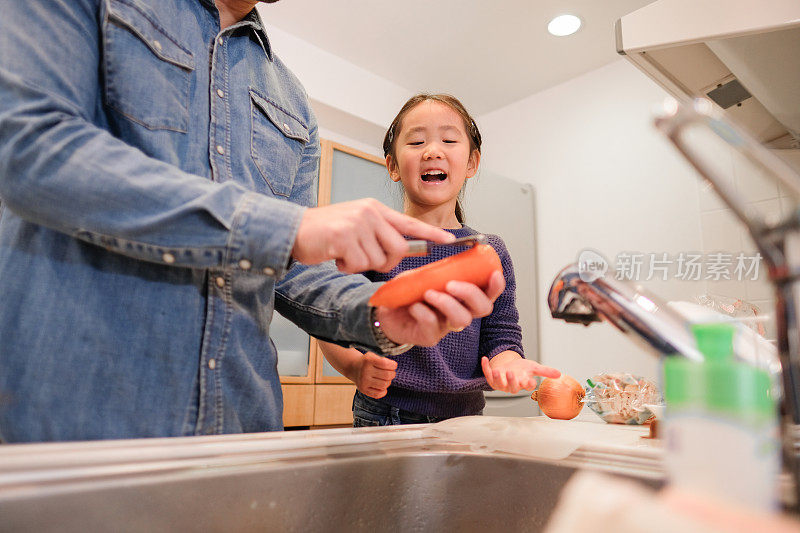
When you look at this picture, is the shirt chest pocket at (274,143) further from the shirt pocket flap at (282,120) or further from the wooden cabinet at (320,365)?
the wooden cabinet at (320,365)

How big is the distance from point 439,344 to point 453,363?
5cm

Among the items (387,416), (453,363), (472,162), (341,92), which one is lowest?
(387,416)

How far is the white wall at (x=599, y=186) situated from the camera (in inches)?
93.7

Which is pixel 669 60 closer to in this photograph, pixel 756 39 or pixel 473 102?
pixel 756 39

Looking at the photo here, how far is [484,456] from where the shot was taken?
0.52m

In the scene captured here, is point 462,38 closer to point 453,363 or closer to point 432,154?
point 432,154

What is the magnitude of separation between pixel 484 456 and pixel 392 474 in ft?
0.32

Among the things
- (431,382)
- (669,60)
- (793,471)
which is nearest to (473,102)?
(669,60)

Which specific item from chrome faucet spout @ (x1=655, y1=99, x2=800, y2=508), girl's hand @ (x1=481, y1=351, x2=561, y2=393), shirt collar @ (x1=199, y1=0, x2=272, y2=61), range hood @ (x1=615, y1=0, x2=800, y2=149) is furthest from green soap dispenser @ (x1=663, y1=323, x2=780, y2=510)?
range hood @ (x1=615, y1=0, x2=800, y2=149)

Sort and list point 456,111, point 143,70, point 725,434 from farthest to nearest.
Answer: point 456,111 < point 143,70 < point 725,434

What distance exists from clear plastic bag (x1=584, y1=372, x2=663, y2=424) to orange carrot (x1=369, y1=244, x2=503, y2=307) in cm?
55

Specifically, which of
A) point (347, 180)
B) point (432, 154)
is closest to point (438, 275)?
point (432, 154)

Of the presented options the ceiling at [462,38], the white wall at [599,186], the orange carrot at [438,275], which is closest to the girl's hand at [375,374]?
the orange carrot at [438,275]

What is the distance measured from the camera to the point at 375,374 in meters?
0.81
